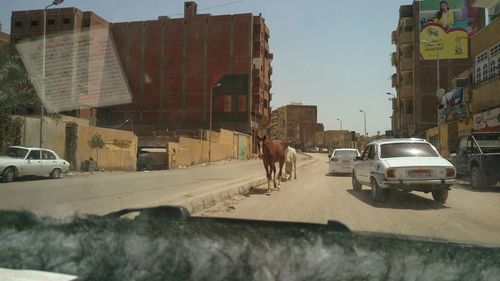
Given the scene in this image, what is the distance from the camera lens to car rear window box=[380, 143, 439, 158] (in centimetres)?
1250

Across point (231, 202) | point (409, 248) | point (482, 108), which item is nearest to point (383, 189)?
point (231, 202)

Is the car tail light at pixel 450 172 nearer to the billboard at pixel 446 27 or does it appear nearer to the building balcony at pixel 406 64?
the billboard at pixel 446 27

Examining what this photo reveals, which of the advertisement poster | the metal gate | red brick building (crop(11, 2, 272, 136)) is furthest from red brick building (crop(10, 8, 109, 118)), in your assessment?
the advertisement poster

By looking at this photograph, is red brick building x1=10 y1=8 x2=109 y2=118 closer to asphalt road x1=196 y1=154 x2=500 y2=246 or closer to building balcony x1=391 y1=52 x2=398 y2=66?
asphalt road x1=196 y1=154 x2=500 y2=246

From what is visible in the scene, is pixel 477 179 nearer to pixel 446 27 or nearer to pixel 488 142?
pixel 488 142

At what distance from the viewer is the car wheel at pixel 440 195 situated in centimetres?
1198

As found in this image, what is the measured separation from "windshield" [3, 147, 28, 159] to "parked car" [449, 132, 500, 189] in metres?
19.0

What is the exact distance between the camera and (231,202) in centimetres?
1270

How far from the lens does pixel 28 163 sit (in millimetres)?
23250

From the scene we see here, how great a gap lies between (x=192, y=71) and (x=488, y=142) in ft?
192

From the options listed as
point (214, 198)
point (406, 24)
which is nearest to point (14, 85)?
point (214, 198)

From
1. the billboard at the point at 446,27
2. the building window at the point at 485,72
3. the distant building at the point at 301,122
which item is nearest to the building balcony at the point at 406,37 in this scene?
the billboard at the point at 446,27

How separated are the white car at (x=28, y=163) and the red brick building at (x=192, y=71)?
44.8 m

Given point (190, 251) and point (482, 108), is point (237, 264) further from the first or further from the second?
point (482, 108)
